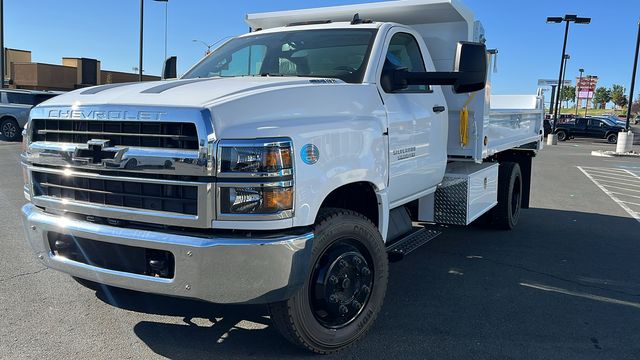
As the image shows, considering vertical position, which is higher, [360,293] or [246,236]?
[246,236]

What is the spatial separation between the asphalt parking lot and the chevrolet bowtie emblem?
1.25m

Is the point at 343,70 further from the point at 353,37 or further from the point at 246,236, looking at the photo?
the point at 246,236

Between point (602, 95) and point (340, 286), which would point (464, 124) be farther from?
point (602, 95)

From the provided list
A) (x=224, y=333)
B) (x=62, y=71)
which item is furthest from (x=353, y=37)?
(x=62, y=71)

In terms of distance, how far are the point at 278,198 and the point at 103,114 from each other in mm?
1128

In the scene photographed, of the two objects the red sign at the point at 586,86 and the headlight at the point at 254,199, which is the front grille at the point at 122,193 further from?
the red sign at the point at 586,86

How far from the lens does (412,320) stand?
4.23 meters

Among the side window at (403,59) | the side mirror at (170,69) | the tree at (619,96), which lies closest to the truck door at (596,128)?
the side window at (403,59)

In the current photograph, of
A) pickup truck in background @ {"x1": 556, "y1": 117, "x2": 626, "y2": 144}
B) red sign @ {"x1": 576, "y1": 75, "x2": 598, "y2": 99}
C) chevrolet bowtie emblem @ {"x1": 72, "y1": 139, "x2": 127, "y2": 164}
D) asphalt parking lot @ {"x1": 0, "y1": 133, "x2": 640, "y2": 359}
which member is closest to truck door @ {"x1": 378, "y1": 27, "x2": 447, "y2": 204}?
asphalt parking lot @ {"x1": 0, "y1": 133, "x2": 640, "y2": 359}

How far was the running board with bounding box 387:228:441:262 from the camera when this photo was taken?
4344 mm

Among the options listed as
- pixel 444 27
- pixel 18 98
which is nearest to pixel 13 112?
pixel 18 98

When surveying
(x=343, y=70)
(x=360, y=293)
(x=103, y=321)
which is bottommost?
(x=103, y=321)

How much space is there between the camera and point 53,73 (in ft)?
153

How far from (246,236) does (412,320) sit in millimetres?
1816
